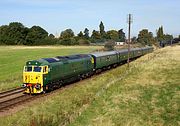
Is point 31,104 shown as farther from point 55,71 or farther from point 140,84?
point 140,84

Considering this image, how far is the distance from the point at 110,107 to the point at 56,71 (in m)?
9.89

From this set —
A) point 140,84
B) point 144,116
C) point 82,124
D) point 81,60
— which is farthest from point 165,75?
point 82,124

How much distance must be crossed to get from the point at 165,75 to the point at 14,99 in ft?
60.9

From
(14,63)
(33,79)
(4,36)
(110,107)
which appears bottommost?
(110,107)

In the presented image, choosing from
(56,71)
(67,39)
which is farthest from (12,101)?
(67,39)

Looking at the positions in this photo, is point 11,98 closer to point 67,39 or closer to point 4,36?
point 4,36

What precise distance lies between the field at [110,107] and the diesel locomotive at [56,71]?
168cm

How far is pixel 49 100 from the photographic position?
28.7 metres

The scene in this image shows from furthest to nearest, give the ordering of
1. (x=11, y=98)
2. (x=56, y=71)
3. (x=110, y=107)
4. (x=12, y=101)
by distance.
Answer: (x=56, y=71), (x=11, y=98), (x=12, y=101), (x=110, y=107)

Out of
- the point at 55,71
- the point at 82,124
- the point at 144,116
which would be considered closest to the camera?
the point at 82,124

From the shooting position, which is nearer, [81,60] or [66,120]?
[66,120]

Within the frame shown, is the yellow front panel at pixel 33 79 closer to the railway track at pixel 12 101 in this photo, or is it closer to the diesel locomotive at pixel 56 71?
the diesel locomotive at pixel 56 71

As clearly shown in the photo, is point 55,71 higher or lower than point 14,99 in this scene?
higher

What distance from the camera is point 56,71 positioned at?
34469mm
